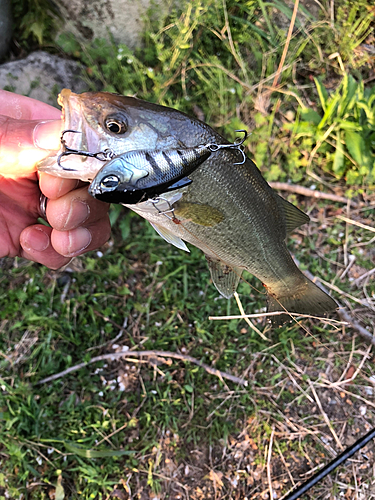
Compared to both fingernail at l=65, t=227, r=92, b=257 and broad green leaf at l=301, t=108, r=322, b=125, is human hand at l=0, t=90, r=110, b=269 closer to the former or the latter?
fingernail at l=65, t=227, r=92, b=257

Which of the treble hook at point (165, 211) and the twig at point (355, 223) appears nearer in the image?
the treble hook at point (165, 211)

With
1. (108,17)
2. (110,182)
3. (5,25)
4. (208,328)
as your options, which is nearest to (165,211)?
(110,182)

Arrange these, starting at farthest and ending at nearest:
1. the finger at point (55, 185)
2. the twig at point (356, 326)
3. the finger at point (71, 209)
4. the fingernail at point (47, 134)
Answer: the twig at point (356, 326) < the finger at point (71, 209) < the finger at point (55, 185) < the fingernail at point (47, 134)

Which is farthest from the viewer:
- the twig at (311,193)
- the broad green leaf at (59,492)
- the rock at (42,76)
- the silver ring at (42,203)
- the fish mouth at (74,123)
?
the twig at (311,193)

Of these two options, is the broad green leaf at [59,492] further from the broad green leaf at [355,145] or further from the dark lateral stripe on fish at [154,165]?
the broad green leaf at [355,145]

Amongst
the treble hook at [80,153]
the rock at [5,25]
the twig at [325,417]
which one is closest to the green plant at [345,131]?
the twig at [325,417]

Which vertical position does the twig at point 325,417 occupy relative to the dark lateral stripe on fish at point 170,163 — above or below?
below

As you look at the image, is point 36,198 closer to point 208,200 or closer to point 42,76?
point 208,200
